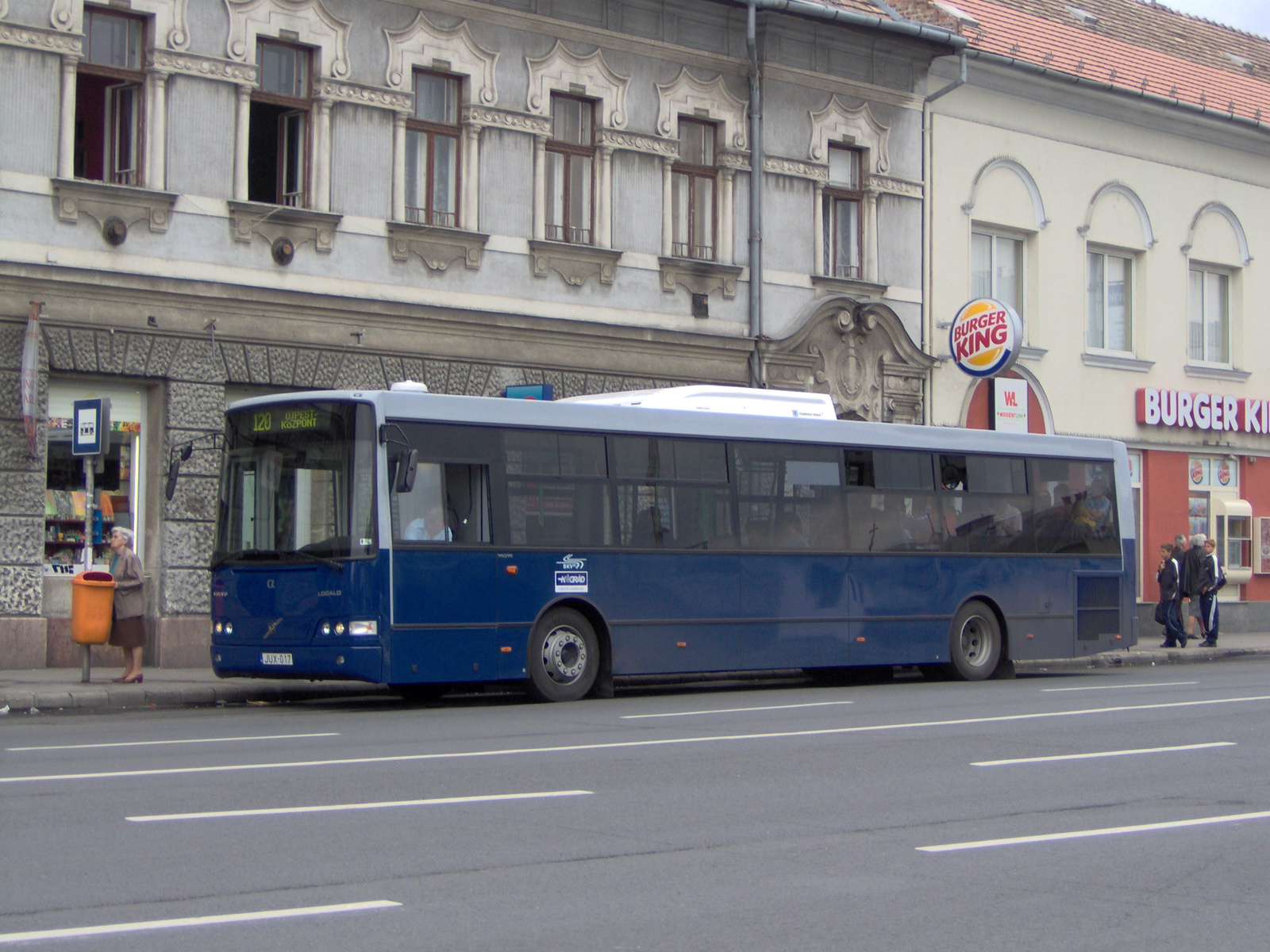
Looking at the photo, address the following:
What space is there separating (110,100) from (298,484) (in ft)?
20.5

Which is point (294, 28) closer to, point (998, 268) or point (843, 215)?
point (843, 215)

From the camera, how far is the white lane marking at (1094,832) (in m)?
7.95

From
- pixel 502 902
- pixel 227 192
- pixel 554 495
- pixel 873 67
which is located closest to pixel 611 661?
pixel 554 495

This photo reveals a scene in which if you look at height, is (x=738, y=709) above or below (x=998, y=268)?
below

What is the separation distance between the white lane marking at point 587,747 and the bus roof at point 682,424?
4.37 m

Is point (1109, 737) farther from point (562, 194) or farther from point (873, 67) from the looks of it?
point (873, 67)

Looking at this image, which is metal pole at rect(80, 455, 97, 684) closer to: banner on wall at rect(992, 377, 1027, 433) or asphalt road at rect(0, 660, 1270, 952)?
asphalt road at rect(0, 660, 1270, 952)

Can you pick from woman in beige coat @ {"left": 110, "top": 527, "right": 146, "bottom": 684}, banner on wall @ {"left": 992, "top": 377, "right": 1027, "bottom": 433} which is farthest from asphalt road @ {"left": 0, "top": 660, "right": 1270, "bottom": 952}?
banner on wall @ {"left": 992, "top": 377, "right": 1027, "bottom": 433}

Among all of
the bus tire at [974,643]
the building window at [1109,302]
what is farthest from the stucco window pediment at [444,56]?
the building window at [1109,302]

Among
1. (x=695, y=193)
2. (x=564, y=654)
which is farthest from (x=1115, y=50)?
(x=564, y=654)

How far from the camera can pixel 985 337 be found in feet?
84.7

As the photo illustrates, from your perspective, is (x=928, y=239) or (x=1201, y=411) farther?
(x=1201, y=411)

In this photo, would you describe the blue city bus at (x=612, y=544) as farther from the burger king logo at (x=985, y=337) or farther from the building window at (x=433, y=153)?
the building window at (x=433, y=153)

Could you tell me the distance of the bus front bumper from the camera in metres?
14.9
